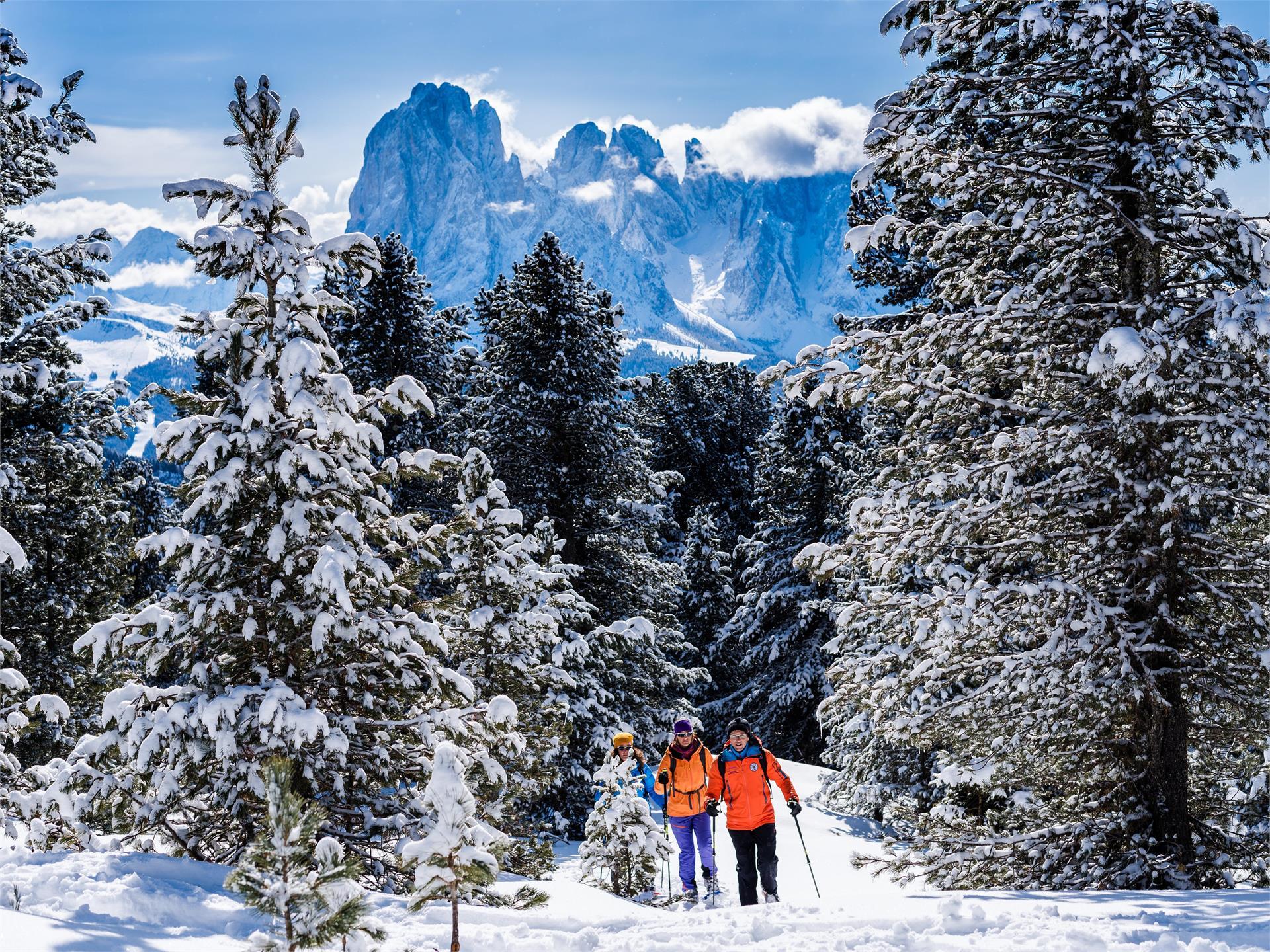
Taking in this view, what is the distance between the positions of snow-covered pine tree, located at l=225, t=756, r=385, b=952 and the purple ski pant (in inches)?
257

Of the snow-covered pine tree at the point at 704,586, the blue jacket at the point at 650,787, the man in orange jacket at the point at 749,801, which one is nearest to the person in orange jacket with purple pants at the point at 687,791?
the blue jacket at the point at 650,787

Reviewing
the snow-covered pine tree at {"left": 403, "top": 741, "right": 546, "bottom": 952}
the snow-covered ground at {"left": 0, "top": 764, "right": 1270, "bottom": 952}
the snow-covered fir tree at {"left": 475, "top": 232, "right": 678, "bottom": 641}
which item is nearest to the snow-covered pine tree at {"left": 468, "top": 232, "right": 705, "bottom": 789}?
the snow-covered fir tree at {"left": 475, "top": 232, "right": 678, "bottom": 641}

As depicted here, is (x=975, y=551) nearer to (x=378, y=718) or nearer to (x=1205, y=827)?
→ (x=1205, y=827)

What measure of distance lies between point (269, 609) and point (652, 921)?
13.6ft

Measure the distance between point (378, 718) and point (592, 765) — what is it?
32.5 ft

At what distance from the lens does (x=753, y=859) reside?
891 centimetres

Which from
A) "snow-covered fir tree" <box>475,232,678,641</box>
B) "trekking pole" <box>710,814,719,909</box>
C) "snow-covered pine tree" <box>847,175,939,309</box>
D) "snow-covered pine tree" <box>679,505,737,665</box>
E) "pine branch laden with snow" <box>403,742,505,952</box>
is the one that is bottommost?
"trekking pole" <box>710,814,719,909</box>

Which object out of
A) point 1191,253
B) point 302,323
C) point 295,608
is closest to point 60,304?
point 302,323

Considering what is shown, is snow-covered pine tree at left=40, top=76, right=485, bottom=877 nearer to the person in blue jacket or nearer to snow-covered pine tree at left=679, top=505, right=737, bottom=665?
the person in blue jacket

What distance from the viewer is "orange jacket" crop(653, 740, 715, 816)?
32.7ft

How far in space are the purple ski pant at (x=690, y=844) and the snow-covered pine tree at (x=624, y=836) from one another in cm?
74

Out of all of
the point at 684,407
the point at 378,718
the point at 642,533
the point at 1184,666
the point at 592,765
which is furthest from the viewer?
the point at 684,407

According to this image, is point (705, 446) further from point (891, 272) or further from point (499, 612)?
point (499, 612)

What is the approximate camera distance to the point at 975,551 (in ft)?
28.7
